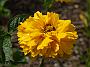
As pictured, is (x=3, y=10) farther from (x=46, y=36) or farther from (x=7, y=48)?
(x=46, y=36)

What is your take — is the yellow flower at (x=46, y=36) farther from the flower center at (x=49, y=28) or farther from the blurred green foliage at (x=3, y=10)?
the blurred green foliage at (x=3, y=10)

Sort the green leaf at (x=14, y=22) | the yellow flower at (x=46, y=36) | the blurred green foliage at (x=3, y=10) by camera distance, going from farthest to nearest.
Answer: the blurred green foliage at (x=3, y=10)
the green leaf at (x=14, y=22)
the yellow flower at (x=46, y=36)

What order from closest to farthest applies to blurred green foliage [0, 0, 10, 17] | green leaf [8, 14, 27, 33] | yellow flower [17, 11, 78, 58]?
1. yellow flower [17, 11, 78, 58]
2. green leaf [8, 14, 27, 33]
3. blurred green foliage [0, 0, 10, 17]

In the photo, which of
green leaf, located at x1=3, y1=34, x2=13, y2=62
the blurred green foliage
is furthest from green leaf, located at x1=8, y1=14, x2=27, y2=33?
the blurred green foliage

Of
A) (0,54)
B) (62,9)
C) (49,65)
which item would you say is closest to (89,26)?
(62,9)

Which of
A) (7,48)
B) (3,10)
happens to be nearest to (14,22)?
(7,48)

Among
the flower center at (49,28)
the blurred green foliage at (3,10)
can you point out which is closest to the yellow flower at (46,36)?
the flower center at (49,28)

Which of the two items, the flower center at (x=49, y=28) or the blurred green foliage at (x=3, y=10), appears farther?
the blurred green foliage at (x=3, y=10)

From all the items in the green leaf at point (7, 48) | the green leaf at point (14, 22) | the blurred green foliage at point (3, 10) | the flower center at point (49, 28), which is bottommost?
the green leaf at point (7, 48)

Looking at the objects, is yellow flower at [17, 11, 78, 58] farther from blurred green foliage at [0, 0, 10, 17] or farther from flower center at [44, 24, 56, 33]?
blurred green foliage at [0, 0, 10, 17]
